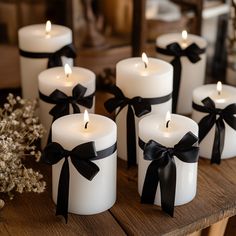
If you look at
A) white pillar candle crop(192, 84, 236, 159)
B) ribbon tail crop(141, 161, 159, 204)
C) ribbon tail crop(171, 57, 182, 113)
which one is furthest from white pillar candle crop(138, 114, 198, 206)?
ribbon tail crop(171, 57, 182, 113)

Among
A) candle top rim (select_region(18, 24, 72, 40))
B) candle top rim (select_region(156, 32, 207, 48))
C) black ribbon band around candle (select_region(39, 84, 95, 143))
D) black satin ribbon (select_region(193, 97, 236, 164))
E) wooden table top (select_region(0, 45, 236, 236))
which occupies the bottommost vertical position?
wooden table top (select_region(0, 45, 236, 236))

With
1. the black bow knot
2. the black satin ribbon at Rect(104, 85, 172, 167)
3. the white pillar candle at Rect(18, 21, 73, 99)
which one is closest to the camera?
the black bow knot

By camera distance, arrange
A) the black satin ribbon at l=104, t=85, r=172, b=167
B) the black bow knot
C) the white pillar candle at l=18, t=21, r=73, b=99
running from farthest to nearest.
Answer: the white pillar candle at l=18, t=21, r=73, b=99, the black satin ribbon at l=104, t=85, r=172, b=167, the black bow knot

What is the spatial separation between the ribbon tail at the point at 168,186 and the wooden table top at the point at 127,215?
0.01 meters

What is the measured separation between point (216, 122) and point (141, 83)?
145 millimetres

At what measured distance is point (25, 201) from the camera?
2.90 feet

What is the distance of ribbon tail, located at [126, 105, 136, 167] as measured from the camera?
951 mm

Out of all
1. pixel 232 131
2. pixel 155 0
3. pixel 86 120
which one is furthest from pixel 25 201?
pixel 155 0

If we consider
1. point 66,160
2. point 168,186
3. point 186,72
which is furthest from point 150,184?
point 186,72

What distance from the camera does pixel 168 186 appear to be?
0.83m

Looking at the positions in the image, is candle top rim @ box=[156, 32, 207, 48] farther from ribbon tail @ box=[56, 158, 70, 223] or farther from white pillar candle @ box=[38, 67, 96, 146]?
ribbon tail @ box=[56, 158, 70, 223]

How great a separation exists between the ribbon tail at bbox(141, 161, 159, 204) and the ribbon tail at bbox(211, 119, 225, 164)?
17cm

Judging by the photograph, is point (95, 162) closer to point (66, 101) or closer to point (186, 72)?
point (66, 101)

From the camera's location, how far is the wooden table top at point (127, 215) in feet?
2.67
